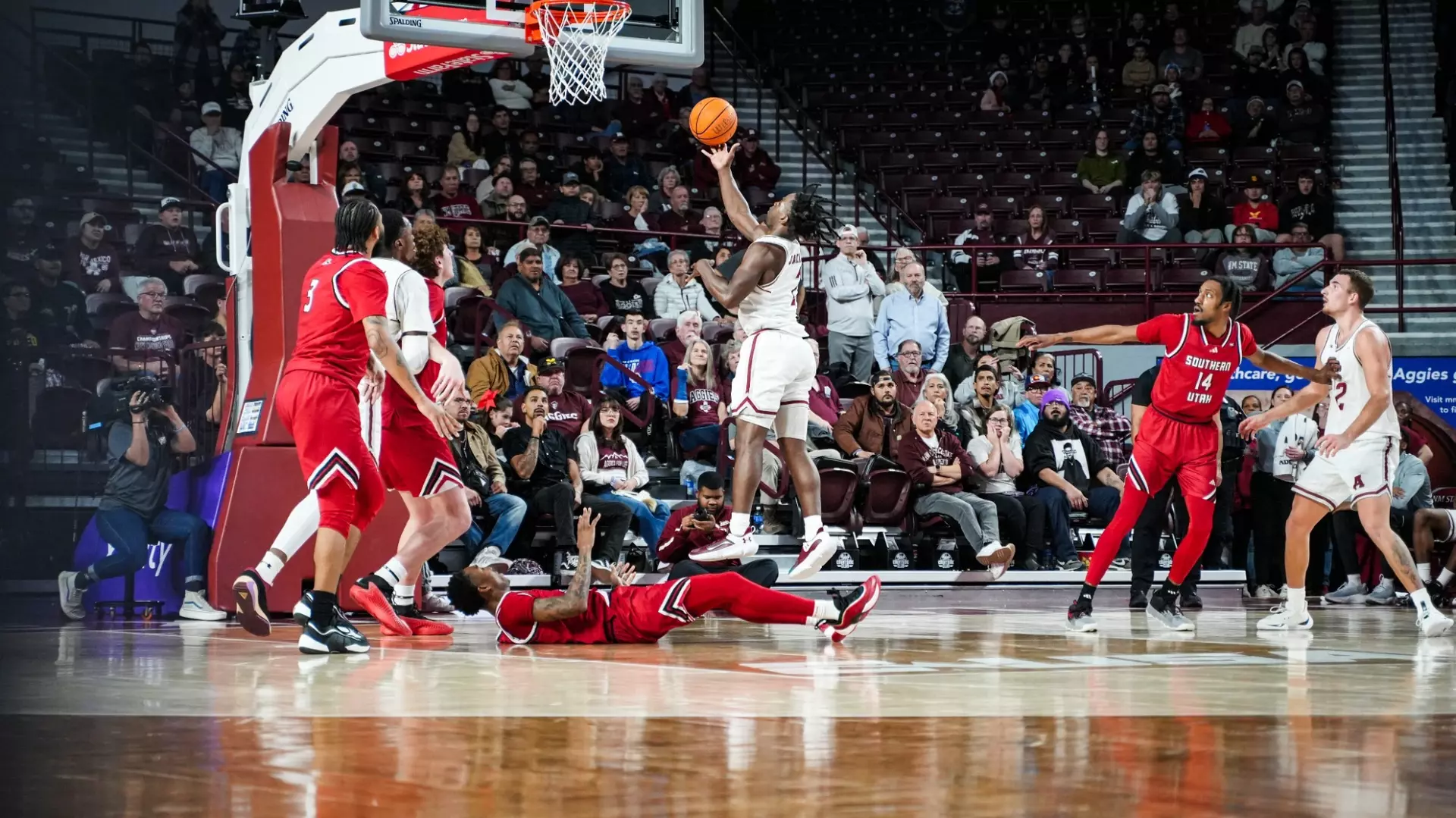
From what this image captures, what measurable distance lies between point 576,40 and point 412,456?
269cm

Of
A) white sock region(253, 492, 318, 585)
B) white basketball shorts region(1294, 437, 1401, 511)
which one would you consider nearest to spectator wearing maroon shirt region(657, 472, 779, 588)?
white sock region(253, 492, 318, 585)

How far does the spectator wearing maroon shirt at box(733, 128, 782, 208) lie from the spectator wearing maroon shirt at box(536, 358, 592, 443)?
720 centimetres

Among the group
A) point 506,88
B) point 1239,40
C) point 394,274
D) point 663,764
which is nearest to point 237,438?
point 394,274

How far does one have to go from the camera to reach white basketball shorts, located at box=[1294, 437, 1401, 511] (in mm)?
8297

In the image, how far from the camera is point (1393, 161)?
760 inches

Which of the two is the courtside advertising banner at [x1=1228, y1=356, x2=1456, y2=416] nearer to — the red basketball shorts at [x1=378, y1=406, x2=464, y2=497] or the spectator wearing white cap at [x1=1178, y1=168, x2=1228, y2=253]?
the spectator wearing white cap at [x1=1178, y1=168, x2=1228, y2=253]

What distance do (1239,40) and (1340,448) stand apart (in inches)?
569

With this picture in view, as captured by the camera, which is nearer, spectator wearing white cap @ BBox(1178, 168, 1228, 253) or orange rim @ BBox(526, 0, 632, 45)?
orange rim @ BBox(526, 0, 632, 45)

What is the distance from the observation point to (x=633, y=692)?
4.59m

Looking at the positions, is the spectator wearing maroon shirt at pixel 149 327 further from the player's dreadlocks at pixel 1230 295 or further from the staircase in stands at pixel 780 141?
the staircase in stands at pixel 780 141

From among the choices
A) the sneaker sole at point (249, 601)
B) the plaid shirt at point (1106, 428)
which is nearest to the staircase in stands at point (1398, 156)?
the plaid shirt at point (1106, 428)

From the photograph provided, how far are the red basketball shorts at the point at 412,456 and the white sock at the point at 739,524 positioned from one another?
1.50 meters

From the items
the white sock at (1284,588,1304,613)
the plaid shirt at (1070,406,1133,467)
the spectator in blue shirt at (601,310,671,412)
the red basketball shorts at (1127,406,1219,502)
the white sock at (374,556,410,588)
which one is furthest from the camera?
the plaid shirt at (1070,406,1133,467)

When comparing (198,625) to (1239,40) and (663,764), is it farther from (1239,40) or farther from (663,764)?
(1239,40)
